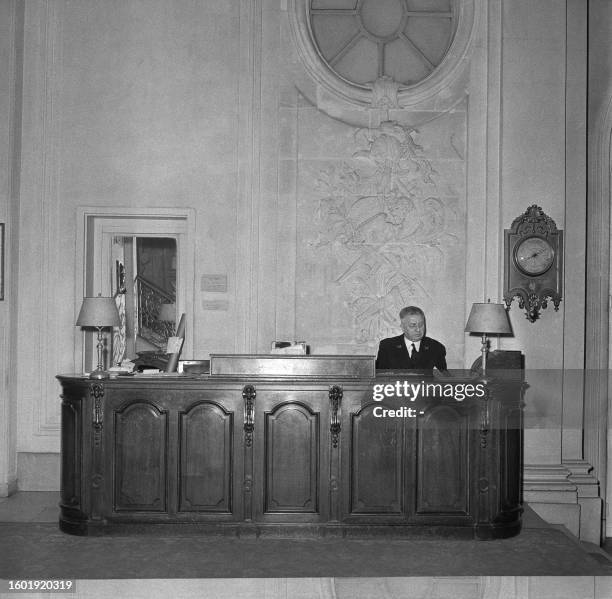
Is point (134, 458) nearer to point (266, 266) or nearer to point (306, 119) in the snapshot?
point (266, 266)

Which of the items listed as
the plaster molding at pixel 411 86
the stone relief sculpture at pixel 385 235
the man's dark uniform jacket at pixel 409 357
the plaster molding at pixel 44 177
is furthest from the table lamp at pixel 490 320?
the plaster molding at pixel 44 177

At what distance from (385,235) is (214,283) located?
1615 millimetres

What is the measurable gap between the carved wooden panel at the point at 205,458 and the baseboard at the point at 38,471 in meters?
2.21

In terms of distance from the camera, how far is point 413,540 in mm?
5336

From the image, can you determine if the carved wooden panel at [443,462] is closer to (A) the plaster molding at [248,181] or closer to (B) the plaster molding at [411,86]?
(A) the plaster molding at [248,181]

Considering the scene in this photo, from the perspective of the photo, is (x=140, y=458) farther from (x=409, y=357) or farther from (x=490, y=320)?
(x=490, y=320)

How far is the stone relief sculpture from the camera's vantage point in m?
7.22

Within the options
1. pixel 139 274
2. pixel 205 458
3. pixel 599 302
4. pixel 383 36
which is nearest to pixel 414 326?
pixel 205 458

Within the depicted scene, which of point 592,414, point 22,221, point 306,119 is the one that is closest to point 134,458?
point 22,221

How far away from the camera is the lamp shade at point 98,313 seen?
5.69 meters

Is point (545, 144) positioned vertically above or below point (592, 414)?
above

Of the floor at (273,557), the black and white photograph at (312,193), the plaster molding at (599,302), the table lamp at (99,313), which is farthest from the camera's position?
the black and white photograph at (312,193)

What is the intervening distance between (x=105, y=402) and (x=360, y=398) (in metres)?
1.74

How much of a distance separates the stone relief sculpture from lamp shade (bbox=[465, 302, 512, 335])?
4.38 feet
